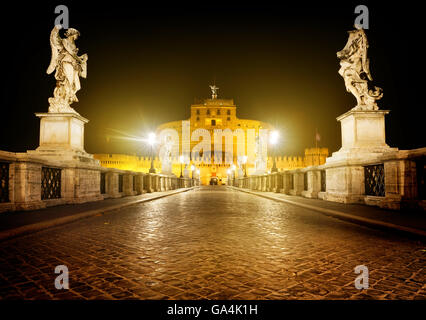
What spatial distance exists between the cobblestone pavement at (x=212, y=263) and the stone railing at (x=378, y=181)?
9.66ft

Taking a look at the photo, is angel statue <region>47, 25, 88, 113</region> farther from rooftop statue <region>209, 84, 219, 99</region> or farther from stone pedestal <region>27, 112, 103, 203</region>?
rooftop statue <region>209, 84, 219, 99</region>

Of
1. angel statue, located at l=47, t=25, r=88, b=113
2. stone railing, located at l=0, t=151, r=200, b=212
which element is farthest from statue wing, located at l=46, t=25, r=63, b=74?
stone railing, located at l=0, t=151, r=200, b=212

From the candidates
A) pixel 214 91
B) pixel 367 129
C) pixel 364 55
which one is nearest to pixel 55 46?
pixel 364 55

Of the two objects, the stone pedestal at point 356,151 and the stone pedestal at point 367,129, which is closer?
the stone pedestal at point 356,151

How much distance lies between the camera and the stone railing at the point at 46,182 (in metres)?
7.66

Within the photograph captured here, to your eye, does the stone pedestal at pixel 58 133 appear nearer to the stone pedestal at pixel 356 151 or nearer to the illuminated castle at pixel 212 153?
the stone pedestal at pixel 356 151

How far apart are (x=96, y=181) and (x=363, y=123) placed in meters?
10.1

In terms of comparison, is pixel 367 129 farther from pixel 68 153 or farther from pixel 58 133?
pixel 58 133

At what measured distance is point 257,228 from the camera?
232 inches

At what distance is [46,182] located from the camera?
9164 mm

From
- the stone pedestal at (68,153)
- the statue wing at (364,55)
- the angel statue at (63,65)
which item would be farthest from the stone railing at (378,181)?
the angel statue at (63,65)

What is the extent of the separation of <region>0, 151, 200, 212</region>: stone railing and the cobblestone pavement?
316 cm

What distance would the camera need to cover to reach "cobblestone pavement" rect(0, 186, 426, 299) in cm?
249

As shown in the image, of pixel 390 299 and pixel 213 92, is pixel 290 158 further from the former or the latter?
pixel 390 299
